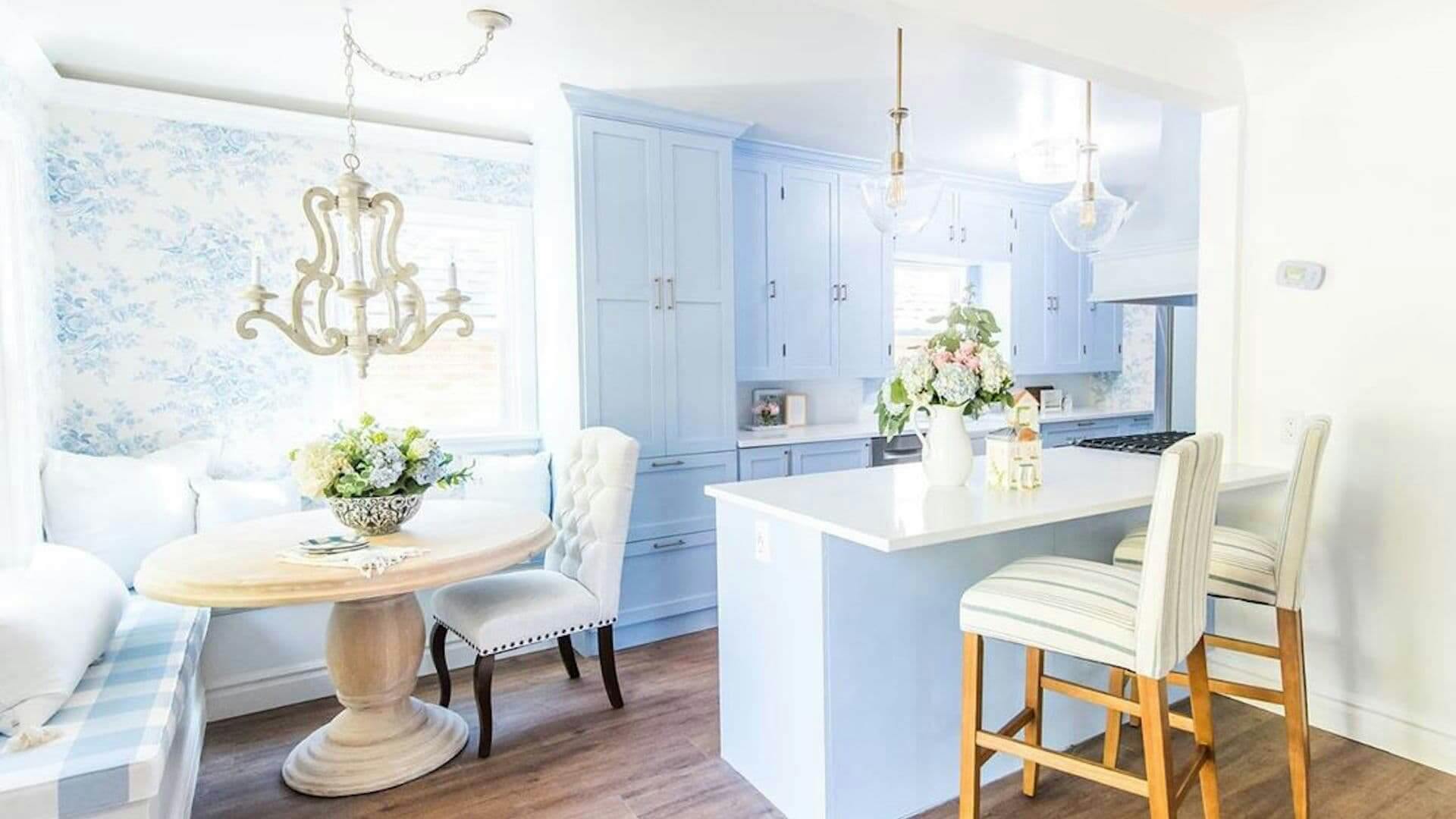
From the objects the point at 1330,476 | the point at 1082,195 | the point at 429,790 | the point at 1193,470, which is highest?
the point at 1082,195

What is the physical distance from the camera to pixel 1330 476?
2.52m

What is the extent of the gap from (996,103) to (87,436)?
400 centimetres

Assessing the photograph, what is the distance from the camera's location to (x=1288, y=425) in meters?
2.61

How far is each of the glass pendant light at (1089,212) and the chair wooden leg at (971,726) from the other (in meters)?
1.84

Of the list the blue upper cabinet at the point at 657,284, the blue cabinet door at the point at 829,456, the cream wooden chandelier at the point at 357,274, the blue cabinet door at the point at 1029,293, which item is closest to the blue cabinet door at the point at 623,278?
the blue upper cabinet at the point at 657,284

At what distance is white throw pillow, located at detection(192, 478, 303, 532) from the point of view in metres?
2.85

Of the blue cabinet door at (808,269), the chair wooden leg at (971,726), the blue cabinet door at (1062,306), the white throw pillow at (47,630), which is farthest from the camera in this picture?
the blue cabinet door at (1062,306)

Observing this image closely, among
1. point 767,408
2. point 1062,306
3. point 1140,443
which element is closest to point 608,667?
point 767,408

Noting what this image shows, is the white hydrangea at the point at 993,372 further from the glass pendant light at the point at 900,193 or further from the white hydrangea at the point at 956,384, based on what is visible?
the glass pendant light at the point at 900,193

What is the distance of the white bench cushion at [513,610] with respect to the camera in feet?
8.02

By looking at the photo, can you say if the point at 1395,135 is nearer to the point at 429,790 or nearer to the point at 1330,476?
the point at 1330,476

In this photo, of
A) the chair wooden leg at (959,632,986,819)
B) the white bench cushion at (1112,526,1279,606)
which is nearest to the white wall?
the white bench cushion at (1112,526,1279,606)

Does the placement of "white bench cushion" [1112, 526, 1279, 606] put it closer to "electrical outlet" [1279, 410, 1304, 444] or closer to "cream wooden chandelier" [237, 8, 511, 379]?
"electrical outlet" [1279, 410, 1304, 444]

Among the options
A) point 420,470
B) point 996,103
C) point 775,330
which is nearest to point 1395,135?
point 996,103
